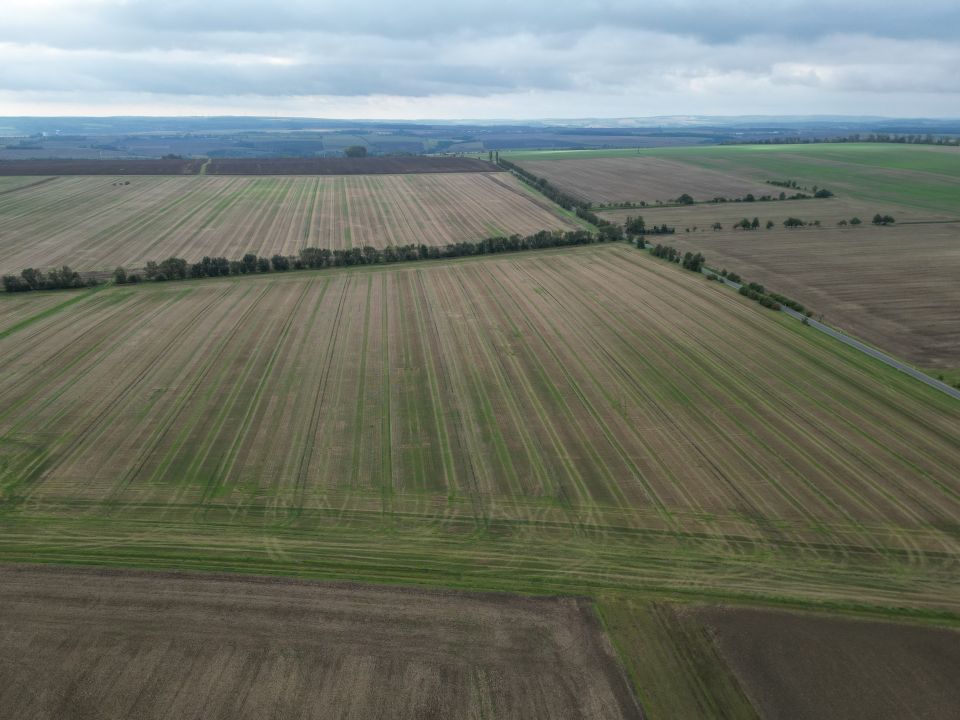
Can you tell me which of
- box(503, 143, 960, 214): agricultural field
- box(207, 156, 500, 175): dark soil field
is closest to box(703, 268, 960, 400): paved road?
box(503, 143, 960, 214): agricultural field

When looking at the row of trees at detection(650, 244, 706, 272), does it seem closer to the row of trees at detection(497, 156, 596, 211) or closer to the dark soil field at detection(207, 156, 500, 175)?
the row of trees at detection(497, 156, 596, 211)

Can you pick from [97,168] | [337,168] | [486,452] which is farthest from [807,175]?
[97,168]

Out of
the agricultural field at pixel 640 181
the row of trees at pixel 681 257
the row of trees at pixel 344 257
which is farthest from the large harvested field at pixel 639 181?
the row of trees at pixel 681 257

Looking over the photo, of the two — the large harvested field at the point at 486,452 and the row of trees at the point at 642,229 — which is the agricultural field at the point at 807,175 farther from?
the large harvested field at the point at 486,452

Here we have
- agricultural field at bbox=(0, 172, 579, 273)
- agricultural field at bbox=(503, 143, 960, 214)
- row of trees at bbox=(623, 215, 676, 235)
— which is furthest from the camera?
agricultural field at bbox=(503, 143, 960, 214)

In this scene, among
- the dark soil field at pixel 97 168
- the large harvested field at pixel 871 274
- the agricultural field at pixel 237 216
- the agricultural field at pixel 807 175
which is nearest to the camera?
the large harvested field at pixel 871 274
